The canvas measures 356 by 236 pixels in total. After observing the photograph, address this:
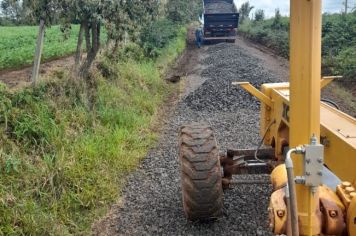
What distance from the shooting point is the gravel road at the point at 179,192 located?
510 cm

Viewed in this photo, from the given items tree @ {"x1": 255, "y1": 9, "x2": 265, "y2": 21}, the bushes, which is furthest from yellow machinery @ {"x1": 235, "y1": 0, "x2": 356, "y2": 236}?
tree @ {"x1": 255, "y1": 9, "x2": 265, "y2": 21}

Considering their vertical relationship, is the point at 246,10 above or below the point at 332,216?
above

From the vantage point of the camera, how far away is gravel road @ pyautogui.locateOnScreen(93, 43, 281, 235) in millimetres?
5098

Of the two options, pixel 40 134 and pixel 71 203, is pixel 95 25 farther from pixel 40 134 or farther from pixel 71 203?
pixel 71 203

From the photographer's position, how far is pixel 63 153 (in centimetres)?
623

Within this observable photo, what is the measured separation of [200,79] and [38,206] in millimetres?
10550

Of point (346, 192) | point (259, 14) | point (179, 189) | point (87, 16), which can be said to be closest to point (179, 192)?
point (179, 189)

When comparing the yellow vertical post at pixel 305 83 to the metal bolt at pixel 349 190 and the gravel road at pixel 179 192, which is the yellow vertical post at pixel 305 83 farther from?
the gravel road at pixel 179 192

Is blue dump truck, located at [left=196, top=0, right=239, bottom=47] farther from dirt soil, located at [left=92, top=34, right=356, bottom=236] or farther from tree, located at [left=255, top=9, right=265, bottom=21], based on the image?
tree, located at [left=255, top=9, right=265, bottom=21]

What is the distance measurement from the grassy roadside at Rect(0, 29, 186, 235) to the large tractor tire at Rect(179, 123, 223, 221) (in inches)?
49.8

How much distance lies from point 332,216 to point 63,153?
4247mm

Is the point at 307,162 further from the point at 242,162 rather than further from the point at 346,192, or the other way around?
the point at 242,162

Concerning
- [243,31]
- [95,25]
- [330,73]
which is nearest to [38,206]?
[95,25]

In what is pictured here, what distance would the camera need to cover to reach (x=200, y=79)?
49.9 ft
